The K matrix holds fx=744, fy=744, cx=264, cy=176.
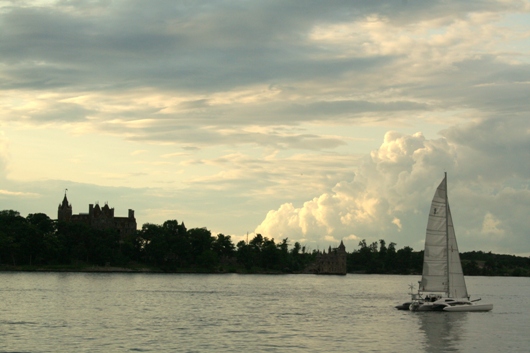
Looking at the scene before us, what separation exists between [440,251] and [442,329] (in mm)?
14970

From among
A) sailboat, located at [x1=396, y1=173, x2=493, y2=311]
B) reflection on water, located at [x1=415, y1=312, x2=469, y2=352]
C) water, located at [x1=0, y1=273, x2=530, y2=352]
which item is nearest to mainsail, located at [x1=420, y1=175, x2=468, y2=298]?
sailboat, located at [x1=396, y1=173, x2=493, y2=311]

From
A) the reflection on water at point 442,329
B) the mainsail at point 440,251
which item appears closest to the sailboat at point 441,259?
the mainsail at point 440,251

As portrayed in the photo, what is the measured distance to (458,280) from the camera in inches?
3428

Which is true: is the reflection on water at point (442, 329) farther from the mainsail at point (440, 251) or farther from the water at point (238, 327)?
the mainsail at point (440, 251)

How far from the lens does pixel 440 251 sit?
86.3 m

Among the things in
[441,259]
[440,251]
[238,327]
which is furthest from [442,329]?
[238,327]

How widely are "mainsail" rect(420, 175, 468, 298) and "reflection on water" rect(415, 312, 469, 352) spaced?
3.32m

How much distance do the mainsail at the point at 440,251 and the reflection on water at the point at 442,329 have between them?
3323mm

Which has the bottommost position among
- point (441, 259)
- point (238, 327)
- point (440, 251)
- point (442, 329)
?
point (238, 327)

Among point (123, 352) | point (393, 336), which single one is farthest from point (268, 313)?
point (123, 352)

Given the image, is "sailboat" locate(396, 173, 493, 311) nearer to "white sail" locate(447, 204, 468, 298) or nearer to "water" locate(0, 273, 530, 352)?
"white sail" locate(447, 204, 468, 298)

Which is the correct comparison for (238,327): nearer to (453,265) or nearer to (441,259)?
(441,259)

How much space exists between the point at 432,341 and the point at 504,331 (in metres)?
13.9

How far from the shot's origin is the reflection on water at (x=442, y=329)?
2422 inches
